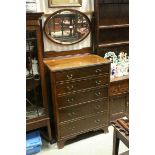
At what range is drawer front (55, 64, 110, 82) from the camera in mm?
2176

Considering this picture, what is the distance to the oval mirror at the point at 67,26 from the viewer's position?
244 centimetres

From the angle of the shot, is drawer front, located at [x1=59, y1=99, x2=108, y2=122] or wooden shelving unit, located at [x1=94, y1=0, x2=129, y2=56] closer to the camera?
drawer front, located at [x1=59, y1=99, x2=108, y2=122]

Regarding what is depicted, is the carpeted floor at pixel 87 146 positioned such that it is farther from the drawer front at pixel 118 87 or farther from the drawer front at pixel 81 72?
the drawer front at pixel 81 72

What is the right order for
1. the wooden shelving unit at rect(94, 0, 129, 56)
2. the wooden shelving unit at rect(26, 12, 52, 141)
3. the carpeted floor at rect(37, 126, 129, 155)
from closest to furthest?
the wooden shelving unit at rect(26, 12, 52, 141), the carpeted floor at rect(37, 126, 129, 155), the wooden shelving unit at rect(94, 0, 129, 56)

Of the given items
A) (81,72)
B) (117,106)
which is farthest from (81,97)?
(117,106)

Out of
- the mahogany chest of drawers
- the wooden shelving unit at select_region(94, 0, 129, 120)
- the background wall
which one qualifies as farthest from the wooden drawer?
the background wall

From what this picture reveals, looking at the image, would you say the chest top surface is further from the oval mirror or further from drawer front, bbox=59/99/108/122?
drawer front, bbox=59/99/108/122

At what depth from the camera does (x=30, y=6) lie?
2000mm

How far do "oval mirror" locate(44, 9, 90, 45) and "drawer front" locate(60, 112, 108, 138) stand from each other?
3.15ft

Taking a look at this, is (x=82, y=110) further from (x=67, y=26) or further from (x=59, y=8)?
(x=59, y=8)

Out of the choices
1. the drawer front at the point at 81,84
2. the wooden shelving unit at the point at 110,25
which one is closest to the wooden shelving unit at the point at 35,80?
the drawer front at the point at 81,84
